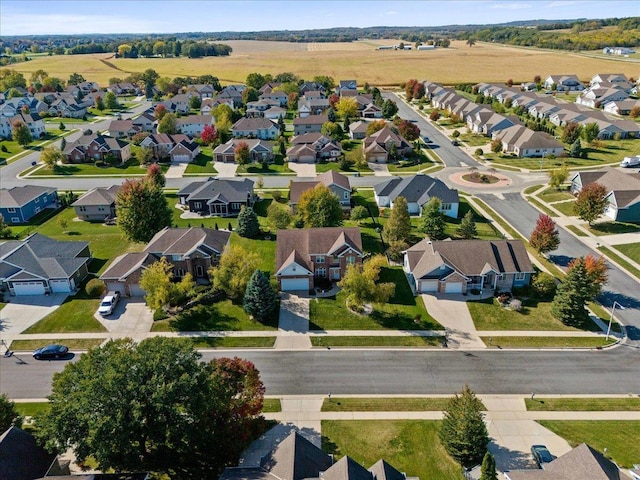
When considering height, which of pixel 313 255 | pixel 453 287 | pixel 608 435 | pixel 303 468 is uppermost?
pixel 313 255

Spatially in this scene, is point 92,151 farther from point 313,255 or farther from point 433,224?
point 433,224

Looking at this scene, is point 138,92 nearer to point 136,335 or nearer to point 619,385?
point 136,335

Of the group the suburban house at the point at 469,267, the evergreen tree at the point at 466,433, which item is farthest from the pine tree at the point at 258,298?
the evergreen tree at the point at 466,433

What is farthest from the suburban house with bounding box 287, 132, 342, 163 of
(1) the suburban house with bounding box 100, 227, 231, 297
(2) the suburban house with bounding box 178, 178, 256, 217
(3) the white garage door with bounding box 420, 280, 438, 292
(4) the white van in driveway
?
(4) the white van in driveway

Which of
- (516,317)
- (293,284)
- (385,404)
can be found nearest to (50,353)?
(293,284)

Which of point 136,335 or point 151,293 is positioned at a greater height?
point 151,293

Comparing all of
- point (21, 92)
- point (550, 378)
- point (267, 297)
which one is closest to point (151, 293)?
point (267, 297)
